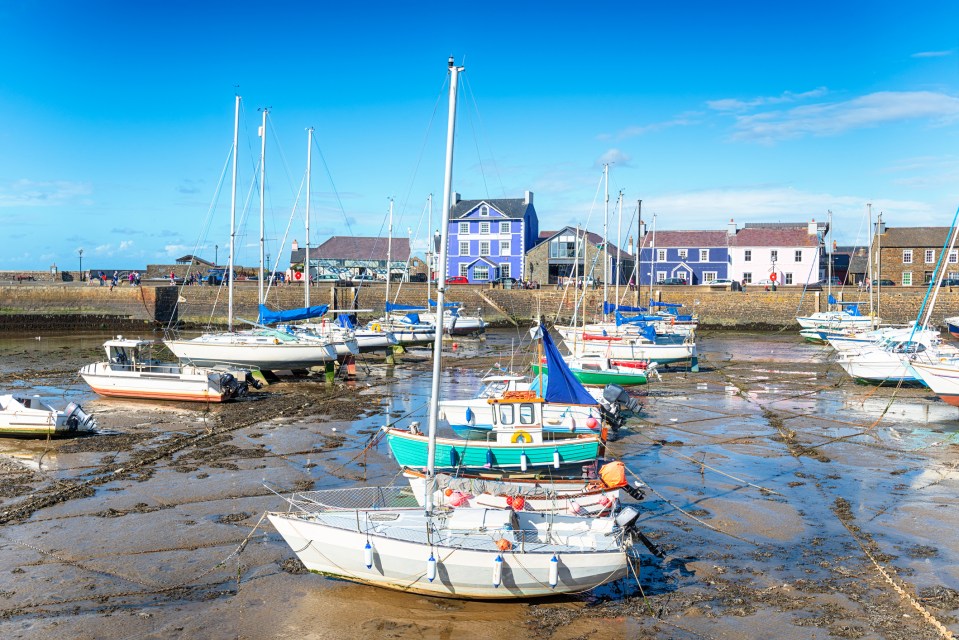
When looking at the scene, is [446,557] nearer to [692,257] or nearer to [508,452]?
[508,452]

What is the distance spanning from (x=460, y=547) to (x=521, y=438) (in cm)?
643

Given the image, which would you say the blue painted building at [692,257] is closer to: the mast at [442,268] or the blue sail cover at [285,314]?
the blue sail cover at [285,314]

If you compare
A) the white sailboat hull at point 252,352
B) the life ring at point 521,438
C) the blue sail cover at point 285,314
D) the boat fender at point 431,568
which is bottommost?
the boat fender at point 431,568

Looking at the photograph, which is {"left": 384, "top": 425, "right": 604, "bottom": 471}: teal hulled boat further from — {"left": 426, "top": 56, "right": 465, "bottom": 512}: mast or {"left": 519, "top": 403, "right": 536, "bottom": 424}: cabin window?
{"left": 426, "top": 56, "right": 465, "bottom": 512}: mast

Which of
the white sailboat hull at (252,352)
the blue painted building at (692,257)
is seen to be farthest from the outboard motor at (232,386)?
the blue painted building at (692,257)

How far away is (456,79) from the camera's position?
41.8 ft

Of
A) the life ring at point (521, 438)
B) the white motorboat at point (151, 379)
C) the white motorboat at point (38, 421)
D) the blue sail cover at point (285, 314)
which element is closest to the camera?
the life ring at point (521, 438)

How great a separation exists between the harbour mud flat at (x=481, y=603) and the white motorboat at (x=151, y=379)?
19.7 inches

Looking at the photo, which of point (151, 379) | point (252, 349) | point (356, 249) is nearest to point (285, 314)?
point (252, 349)

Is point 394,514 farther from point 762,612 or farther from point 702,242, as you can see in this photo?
point 702,242

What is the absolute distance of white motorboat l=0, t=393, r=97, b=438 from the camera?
20.9 m

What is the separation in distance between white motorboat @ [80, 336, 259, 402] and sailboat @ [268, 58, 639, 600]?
15612 millimetres

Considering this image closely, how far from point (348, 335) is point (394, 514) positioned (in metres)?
25.5

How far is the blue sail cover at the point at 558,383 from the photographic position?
56.3 feet
